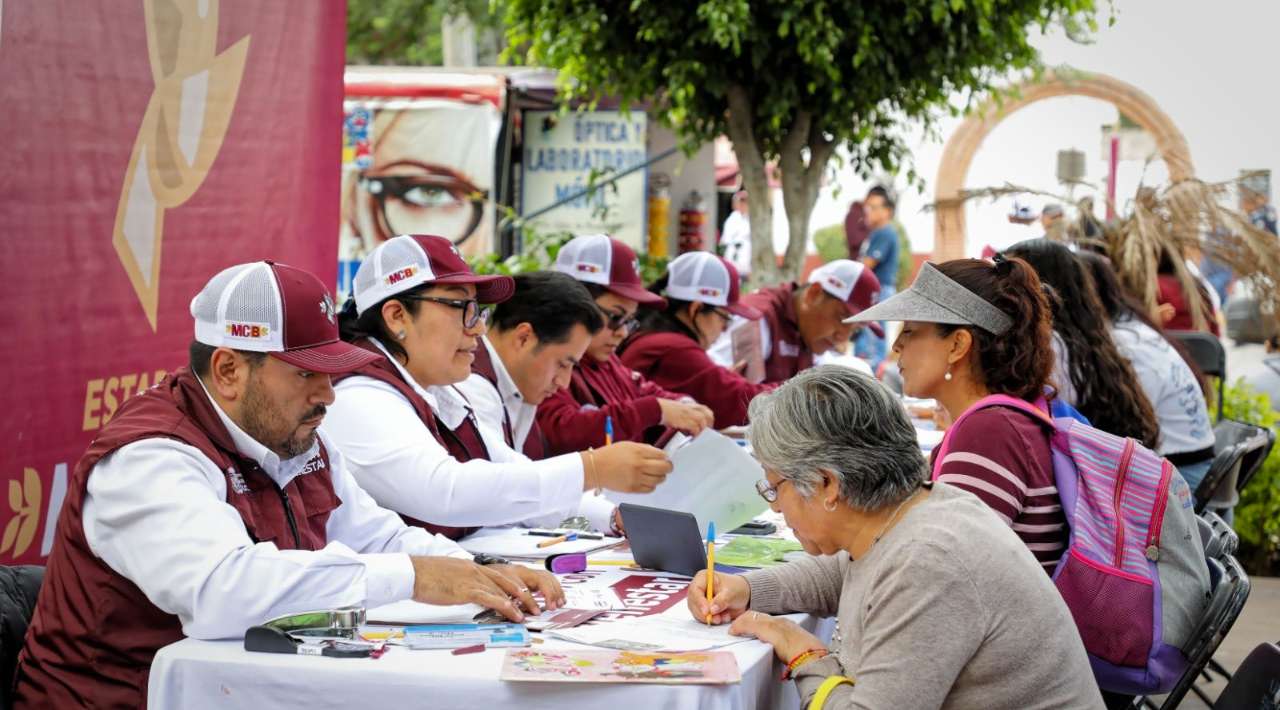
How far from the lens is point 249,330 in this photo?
106 inches

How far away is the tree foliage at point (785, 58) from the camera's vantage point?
865cm

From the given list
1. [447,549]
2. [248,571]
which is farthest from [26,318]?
[248,571]

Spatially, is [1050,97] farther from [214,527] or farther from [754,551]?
[214,527]

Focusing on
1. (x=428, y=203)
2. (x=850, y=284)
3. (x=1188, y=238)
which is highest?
(x=428, y=203)

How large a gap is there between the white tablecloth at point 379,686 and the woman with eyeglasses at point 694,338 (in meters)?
3.79

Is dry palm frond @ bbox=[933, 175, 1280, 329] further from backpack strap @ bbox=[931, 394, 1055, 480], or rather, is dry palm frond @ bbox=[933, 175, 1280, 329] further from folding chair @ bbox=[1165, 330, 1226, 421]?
backpack strap @ bbox=[931, 394, 1055, 480]

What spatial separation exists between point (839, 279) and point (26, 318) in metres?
4.41

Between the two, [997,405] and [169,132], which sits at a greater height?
[169,132]

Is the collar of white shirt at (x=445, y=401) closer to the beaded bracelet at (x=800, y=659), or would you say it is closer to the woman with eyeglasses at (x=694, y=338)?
the beaded bracelet at (x=800, y=659)

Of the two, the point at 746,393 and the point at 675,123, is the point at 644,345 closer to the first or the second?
the point at 746,393

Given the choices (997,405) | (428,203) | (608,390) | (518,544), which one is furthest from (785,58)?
(997,405)

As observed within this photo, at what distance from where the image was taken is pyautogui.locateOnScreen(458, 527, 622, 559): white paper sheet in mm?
3521

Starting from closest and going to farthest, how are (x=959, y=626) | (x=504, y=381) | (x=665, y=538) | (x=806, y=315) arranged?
(x=959, y=626)
(x=665, y=538)
(x=504, y=381)
(x=806, y=315)

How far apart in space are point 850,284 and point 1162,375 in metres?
2.15
